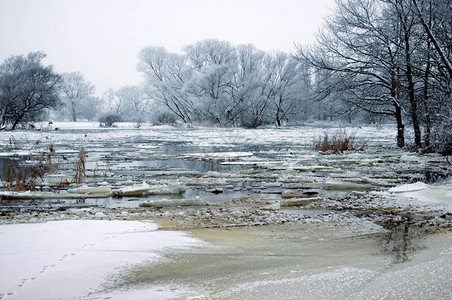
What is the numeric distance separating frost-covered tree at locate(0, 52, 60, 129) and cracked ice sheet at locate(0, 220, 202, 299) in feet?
99.4

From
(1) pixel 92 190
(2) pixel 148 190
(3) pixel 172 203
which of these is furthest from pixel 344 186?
(1) pixel 92 190

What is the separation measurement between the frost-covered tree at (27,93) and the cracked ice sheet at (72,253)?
30303 millimetres

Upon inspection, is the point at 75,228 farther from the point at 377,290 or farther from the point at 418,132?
the point at 418,132

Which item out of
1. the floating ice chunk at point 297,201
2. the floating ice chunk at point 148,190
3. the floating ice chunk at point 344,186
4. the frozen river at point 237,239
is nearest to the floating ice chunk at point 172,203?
the frozen river at point 237,239

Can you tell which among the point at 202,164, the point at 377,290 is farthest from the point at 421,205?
the point at 202,164

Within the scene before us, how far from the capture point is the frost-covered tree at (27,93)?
31.5m

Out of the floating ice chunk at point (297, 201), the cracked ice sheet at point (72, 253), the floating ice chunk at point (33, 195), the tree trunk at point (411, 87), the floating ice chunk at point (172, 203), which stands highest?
the tree trunk at point (411, 87)

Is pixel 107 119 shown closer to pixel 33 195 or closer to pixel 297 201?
pixel 33 195

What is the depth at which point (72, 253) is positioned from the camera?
253cm

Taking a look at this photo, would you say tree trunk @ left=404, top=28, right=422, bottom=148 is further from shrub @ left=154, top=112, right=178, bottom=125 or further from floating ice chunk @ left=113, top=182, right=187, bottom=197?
shrub @ left=154, top=112, right=178, bottom=125

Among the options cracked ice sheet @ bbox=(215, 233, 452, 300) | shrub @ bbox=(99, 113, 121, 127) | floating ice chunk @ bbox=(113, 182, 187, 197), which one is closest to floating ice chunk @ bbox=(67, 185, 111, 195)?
floating ice chunk @ bbox=(113, 182, 187, 197)

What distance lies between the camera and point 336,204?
469cm

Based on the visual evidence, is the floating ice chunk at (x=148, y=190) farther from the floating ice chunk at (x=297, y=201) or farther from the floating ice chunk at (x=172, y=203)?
the floating ice chunk at (x=297, y=201)

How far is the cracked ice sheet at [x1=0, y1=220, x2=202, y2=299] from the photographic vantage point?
198 centimetres
